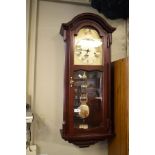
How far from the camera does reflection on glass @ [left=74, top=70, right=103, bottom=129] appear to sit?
1.94 m

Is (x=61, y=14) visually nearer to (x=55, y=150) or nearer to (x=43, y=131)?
(x=43, y=131)

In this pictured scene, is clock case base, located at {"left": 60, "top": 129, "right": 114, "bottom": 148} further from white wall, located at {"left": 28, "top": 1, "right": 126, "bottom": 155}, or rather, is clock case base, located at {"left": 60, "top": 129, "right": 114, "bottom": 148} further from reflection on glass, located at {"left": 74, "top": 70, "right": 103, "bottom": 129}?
white wall, located at {"left": 28, "top": 1, "right": 126, "bottom": 155}

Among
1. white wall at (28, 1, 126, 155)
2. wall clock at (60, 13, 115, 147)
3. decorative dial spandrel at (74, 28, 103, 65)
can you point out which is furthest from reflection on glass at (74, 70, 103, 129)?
white wall at (28, 1, 126, 155)

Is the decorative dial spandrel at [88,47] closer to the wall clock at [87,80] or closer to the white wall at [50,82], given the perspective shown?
the wall clock at [87,80]

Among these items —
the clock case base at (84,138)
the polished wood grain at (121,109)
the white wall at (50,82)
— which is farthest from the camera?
the white wall at (50,82)

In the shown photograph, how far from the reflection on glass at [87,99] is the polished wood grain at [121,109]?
15 centimetres

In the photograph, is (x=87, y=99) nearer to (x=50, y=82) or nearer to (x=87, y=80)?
(x=87, y=80)

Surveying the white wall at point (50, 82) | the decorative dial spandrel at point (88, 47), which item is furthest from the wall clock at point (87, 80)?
the white wall at point (50, 82)

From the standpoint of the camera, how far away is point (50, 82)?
2.09 metres

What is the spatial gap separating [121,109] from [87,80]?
1.39 ft

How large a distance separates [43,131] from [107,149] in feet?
2.33

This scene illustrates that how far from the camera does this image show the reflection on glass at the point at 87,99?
6.38 ft
